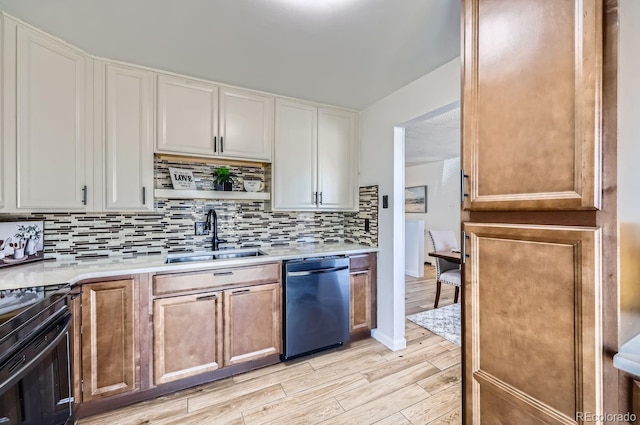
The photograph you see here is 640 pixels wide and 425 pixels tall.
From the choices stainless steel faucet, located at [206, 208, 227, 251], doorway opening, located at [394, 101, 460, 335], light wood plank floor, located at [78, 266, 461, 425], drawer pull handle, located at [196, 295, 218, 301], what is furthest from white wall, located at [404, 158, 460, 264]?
drawer pull handle, located at [196, 295, 218, 301]

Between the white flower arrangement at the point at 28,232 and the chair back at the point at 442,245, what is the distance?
386cm

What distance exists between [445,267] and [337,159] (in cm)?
199

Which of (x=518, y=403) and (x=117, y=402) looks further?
(x=117, y=402)

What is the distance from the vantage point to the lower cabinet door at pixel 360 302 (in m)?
2.58

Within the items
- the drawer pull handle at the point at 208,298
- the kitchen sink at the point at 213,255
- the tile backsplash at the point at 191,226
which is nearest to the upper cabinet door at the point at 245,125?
the tile backsplash at the point at 191,226

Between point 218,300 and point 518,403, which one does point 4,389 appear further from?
point 518,403

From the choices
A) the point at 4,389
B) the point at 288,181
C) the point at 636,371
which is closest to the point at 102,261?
the point at 4,389

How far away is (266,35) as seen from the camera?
1.64 m

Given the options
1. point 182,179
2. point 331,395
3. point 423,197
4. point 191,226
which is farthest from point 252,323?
point 423,197

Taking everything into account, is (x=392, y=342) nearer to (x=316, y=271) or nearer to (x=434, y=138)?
(x=316, y=271)

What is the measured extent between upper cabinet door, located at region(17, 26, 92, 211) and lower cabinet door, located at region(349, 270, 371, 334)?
223cm

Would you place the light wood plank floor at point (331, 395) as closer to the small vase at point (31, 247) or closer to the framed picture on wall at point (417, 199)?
the small vase at point (31, 247)

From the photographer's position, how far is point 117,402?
1735 millimetres

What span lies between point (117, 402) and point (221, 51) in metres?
2.42
